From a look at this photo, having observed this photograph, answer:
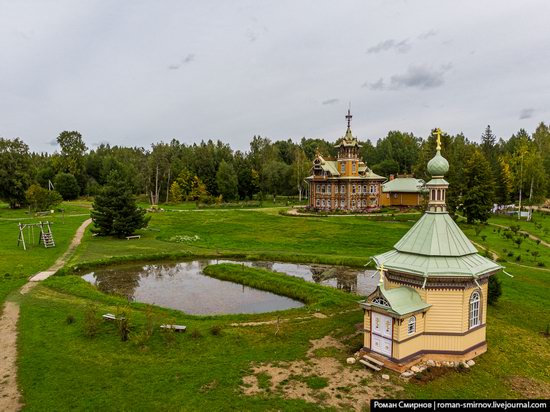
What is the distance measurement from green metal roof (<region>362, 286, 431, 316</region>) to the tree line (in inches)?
1770

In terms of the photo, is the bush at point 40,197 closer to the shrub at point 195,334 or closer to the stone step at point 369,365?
the shrub at point 195,334

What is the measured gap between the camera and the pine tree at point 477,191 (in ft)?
162

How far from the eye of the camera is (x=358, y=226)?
48.5 metres

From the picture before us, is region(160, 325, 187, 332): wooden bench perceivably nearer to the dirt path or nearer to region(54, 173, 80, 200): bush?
the dirt path

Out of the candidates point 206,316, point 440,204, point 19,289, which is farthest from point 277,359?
point 19,289

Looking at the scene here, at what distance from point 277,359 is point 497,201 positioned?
62.0 metres

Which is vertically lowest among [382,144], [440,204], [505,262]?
[505,262]

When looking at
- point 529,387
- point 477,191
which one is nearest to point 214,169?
point 477,191

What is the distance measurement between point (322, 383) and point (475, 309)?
22.8 feet

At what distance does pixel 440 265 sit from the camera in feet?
52.4

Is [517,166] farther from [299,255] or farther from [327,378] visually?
[327,378]

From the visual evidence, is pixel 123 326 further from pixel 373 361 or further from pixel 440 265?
pixel 440 265

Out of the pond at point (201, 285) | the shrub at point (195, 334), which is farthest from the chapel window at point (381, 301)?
the pond at point (201, 285)

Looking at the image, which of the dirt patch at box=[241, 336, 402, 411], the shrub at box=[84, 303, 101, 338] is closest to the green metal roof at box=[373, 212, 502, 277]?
the dirt patch at box=[241, 336, 402, 411]
